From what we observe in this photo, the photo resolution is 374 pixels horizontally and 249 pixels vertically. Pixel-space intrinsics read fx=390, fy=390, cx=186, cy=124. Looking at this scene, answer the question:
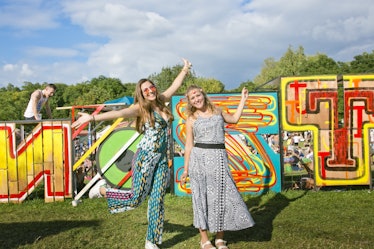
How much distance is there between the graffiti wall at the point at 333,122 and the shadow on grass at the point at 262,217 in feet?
3.01

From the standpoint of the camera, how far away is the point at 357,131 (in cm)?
827

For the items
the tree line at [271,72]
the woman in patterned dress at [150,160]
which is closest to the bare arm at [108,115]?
the woman in patterned dress at [150,160]

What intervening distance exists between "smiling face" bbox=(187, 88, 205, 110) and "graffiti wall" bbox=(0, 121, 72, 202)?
13.6 feet

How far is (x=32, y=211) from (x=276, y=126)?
509 centimetres

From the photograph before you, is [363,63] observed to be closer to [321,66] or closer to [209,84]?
[321,66]

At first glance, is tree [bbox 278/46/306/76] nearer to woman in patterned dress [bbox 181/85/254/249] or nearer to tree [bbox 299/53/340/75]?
A: tree [bbox 299/53/340/75]

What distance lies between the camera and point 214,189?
4.68m

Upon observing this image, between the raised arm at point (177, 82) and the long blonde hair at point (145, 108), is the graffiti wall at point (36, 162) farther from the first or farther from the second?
the long blonde hair at point (145, 108)

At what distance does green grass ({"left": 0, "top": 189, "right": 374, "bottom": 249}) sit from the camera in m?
5.05

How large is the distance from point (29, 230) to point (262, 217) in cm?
361

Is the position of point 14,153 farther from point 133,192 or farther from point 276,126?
point 276,126

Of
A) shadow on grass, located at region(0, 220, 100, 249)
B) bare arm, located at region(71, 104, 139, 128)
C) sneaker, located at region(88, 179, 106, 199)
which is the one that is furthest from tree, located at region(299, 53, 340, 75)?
bare arm, located at region(71, 104, 139, 128)

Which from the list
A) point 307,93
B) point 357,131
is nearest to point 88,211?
point 307,93

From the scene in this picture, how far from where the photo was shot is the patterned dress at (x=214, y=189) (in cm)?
466
